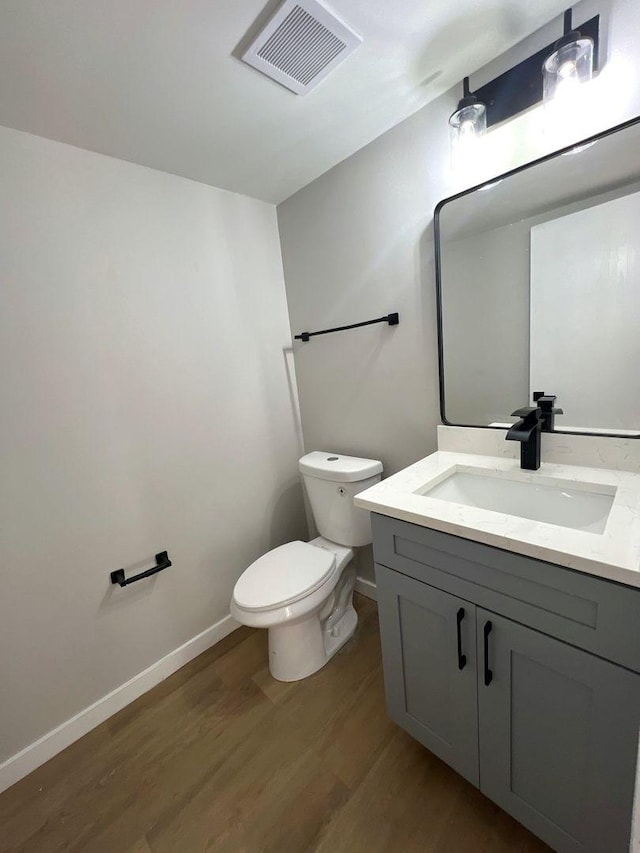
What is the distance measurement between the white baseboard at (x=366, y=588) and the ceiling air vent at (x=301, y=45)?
209 cm

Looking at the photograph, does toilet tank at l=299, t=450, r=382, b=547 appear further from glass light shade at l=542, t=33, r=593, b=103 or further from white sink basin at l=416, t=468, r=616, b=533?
glass light shade at l=542, t=33, r=593, b=103

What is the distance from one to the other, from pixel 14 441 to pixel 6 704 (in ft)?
3.01

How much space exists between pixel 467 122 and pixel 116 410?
5.23 feet

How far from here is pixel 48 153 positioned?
1.21 metres

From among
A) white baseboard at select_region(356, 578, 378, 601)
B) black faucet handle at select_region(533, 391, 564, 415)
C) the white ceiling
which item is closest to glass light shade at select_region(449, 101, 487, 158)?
the white ceiling

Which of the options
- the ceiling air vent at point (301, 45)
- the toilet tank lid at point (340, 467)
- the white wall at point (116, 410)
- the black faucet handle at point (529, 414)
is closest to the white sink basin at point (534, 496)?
the black faucet handle at point (529, 414)

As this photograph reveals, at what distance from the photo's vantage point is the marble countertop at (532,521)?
673mm

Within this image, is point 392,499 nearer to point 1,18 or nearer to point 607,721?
point 607,721

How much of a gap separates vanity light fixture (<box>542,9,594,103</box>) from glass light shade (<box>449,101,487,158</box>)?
0.18m

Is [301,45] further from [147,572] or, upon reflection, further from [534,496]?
[147,572]

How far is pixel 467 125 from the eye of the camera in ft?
3.73

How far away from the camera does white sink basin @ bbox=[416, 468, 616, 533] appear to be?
992 mm

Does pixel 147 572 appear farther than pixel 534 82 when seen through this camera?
Yes

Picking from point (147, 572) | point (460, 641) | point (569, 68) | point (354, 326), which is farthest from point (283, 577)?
point (569, 68)
